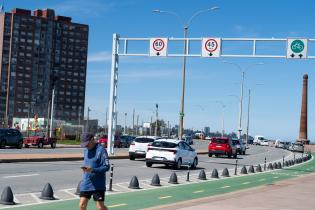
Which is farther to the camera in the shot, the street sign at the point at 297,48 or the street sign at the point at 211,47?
the street sign at the point at 211,47

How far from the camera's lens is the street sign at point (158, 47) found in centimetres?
3422

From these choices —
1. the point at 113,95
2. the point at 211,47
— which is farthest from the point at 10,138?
the point at 211,47

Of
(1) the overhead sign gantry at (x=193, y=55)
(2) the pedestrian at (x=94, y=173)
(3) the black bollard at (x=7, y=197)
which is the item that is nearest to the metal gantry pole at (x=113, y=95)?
(1) the overhead sign gantry at (x=193, y=55)

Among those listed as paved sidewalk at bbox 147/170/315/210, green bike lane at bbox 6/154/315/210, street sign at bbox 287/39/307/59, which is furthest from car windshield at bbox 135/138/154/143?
paved sidewalk at bbox 147/170/315/210

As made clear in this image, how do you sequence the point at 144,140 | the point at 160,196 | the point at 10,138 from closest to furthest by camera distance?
the point at 160,196 → the point at 144,140 → the point at 10,138

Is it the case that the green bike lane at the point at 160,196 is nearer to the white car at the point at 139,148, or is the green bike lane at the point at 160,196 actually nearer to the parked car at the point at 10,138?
the white car at the point at 139,148

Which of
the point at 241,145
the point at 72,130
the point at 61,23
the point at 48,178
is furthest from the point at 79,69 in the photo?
the point at 48,178

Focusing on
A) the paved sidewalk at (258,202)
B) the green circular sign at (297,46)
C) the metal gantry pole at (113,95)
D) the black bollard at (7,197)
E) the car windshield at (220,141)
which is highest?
the green circular sign at (297,46)

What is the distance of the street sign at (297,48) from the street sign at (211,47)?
3862mm

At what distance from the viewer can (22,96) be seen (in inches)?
4835

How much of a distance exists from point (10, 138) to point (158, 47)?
17.9 m

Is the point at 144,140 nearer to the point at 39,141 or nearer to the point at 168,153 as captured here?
the point at 168,153

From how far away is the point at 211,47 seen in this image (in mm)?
32844

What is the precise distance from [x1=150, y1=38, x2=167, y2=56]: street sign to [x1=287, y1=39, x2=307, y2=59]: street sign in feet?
23.6
